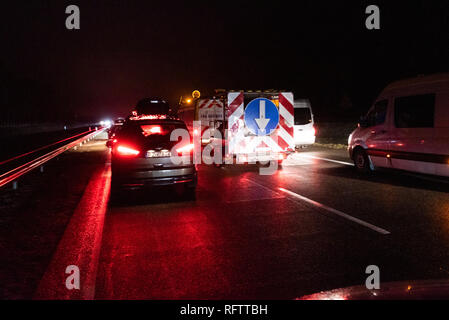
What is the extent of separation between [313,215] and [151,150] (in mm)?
3433

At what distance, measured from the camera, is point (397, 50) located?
30531 millimetres

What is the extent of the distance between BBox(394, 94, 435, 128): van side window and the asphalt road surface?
1486 millimetres

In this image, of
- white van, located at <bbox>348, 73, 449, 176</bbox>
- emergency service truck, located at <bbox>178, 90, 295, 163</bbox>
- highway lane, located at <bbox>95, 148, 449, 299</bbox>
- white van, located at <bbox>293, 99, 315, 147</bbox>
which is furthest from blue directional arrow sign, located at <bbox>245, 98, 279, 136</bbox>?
white van, located at <bbox>293, 99, 315, 147</bbox>

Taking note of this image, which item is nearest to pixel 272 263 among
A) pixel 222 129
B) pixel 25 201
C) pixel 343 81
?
pixel 25 201

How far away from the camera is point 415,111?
882 cm

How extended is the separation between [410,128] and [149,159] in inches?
242

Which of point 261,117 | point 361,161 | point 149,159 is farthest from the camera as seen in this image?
point 261,117

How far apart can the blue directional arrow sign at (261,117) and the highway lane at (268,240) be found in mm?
3131

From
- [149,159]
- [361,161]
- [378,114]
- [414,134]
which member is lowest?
[361,161]

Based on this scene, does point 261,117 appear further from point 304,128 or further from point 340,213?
point 304,128

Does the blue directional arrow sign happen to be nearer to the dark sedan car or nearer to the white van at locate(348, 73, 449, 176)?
the white van at locate(348, 73, 449, 176)

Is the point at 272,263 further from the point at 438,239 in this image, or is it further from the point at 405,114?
the point at 405,114

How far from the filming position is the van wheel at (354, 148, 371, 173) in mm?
10703

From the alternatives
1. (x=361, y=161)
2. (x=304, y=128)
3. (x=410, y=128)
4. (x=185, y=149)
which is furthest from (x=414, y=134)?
(x=304, y=128)
